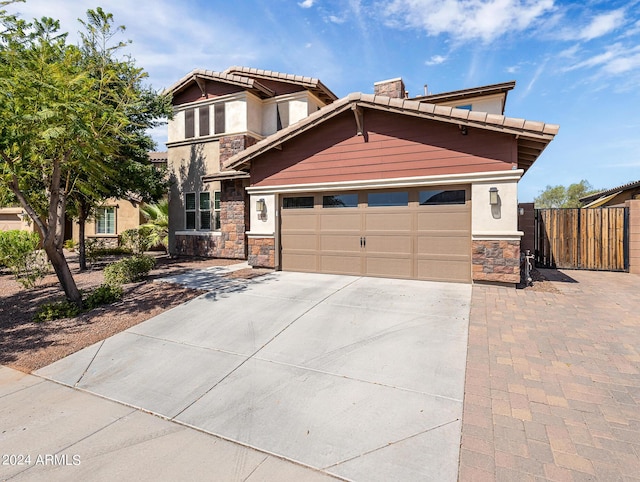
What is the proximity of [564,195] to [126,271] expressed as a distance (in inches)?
2108

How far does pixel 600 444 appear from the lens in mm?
2658

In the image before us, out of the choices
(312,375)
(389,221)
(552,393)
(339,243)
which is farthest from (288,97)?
(552,393)

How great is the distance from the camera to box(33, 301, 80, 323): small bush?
20.5ft

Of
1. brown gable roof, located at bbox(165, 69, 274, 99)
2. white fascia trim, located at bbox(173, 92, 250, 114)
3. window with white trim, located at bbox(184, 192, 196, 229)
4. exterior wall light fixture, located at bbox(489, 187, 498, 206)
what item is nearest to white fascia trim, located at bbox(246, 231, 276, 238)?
window with white trim, located at bbox(184, 192, 196, 229)

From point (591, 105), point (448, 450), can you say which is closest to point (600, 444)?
point (448, 450)

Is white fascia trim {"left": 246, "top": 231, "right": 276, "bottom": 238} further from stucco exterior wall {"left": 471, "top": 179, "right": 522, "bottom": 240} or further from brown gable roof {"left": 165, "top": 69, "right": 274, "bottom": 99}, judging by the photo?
brown gable roof {"left": 165, "top": 69, "right": 274, "bottom": 99}

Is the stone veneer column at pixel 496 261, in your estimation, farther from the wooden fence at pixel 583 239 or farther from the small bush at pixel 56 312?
the small bush at pixel 56 312

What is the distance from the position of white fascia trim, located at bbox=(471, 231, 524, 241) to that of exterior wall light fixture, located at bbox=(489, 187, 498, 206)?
0.68 meters

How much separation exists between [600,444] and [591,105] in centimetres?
1546

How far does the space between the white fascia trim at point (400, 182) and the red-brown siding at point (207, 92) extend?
6.30m

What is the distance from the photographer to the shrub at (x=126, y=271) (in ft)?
28.0

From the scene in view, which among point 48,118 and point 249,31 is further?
point 249,31

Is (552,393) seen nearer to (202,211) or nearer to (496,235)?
(496,235)

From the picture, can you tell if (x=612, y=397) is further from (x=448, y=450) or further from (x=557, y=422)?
(x=448, y=450)
